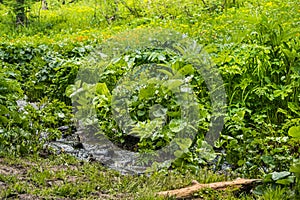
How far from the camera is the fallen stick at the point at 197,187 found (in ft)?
10.2

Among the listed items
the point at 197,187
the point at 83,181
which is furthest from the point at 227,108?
the point at 83,181

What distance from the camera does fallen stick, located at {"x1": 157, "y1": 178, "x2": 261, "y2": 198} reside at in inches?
122

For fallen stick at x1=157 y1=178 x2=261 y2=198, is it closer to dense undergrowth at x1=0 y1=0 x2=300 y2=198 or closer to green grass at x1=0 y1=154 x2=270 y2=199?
green grass at x1=0 y1=154 x2=270 y2=199

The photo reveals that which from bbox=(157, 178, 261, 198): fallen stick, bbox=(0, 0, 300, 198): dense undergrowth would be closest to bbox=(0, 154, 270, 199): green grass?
bbox=(157, 178, 261, 198): fallen stick

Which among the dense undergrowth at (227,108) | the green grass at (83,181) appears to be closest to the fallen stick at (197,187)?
the green grass at (83,181)

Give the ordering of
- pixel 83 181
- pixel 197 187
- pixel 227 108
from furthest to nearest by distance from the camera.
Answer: pixel 227 108 < pixel 83 181 < pixel 197 187

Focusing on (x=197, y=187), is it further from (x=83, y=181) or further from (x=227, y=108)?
(x=227, y=108)

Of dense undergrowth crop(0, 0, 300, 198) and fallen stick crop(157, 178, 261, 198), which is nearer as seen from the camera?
fallen stick crop(157, 178, 261, 198)

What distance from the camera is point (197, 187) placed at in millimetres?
3164

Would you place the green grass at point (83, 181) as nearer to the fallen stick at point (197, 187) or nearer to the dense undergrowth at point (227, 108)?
the fallen stick at point (197, 187)

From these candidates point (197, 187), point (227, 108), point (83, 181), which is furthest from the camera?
point (227, 108)

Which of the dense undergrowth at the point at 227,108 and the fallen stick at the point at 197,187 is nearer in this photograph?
the fallen stick at the point at 197,187

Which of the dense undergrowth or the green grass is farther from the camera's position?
the dense undergrowth

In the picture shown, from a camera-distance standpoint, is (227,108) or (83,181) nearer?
(83,181)
